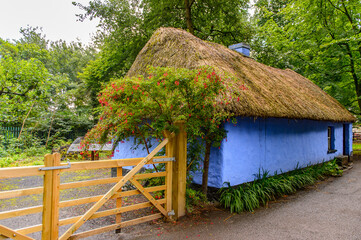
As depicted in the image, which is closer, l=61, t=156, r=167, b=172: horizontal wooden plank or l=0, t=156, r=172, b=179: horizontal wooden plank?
l=0, t=156, r=172, b=179: horizontal wooden plank

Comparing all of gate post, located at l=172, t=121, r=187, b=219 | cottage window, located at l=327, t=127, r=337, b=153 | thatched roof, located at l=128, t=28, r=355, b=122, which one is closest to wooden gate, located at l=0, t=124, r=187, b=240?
gate post, located at l=172, t=121, r=187, b=219

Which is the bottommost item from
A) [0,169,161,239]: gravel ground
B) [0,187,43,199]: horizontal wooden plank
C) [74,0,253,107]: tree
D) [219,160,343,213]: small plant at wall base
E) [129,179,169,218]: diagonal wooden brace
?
[0,169,161,239]: gravel ground

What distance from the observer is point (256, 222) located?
15.5 ft

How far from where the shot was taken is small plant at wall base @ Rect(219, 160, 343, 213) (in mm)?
5414

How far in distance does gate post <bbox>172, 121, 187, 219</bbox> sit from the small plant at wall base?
50.8 inches

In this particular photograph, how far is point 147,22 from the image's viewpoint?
46.7ft

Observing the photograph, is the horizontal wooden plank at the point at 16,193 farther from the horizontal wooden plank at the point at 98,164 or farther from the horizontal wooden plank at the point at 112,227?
the horizontal wooden plank at the point at 112,227

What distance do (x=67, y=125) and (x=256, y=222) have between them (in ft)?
51.0

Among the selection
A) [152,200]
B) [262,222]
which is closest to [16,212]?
[152,200]

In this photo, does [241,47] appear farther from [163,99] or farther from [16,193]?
[16,193]

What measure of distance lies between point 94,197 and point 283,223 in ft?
12.0

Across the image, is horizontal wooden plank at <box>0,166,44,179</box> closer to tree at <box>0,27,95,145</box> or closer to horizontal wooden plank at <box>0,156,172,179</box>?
horizontal wooden plank at <box>0,156,172,179</box>

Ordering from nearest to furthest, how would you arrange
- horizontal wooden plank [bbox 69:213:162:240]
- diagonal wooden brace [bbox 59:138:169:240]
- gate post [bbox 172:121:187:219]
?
diagonal wooden brace [bbox 59:138:169:240] < horizontal wooden plank [bbox 69:213:162:240] < gate post [bbox 172:121:187:219]

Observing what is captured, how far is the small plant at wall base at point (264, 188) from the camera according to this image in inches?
213
